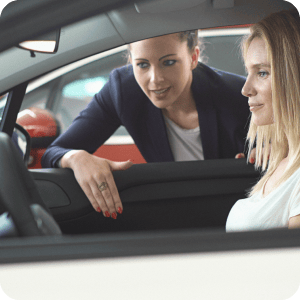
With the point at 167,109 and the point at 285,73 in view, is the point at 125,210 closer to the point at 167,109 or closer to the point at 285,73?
the point at 167,109

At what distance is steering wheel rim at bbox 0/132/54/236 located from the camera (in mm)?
1007

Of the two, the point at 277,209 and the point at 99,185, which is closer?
the point at 277,209

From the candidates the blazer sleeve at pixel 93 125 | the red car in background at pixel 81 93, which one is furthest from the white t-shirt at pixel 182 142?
the red car in background at pixel 81 93

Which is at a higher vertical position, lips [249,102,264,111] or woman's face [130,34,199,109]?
woman's face [130,34,199,109]

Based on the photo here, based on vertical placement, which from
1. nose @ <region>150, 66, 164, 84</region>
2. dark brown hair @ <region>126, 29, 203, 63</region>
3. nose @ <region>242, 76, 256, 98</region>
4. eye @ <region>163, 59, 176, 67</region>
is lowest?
nose @ <region>242, 76, 256, 98</region>

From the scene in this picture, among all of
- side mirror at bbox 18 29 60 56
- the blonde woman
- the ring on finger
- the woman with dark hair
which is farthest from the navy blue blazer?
side mirror at bbox 18 29 60 56

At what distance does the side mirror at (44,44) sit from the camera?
88 centimetres

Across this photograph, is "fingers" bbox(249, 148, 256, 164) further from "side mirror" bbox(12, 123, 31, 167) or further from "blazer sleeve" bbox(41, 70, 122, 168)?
"side mirror" bbox(12, 123, 31, 167)

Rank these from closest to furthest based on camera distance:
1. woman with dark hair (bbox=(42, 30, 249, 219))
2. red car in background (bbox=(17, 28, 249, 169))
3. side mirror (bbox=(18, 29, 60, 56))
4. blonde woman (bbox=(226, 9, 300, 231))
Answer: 1. side mirror (bbox=(18, 29, 60, 56))
2. blonde woman (bbox=(226, 9, 300, 231))
3. woman with dark hair (bbox=(42, 30, 249, 219))
4. red car in background (bbox=(17, 28, 249, 169))

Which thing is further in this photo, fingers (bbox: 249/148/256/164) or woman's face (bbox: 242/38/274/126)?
fingers (bbox: 249/148/256/164)

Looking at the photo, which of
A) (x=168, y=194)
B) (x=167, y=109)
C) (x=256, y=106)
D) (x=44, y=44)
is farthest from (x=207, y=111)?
(x=44, y=44)

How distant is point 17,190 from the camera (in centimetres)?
107

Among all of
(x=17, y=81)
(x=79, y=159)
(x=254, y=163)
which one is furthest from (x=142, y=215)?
(x=17, y=81)

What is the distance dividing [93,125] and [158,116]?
1.10 ft
